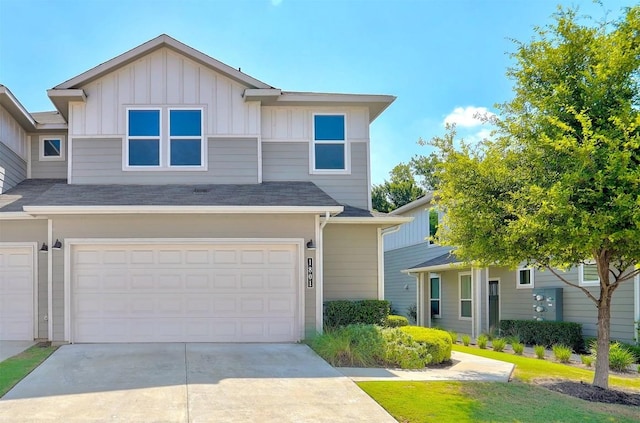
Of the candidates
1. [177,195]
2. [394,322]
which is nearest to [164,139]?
[177,195]

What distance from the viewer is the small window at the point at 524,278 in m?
18.0

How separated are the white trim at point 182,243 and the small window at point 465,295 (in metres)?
10.2

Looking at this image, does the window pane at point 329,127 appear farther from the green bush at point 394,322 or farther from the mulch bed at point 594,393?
the mulch bed at point 594,393

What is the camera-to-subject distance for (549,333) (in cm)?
1586

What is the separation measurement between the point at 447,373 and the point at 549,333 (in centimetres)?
718

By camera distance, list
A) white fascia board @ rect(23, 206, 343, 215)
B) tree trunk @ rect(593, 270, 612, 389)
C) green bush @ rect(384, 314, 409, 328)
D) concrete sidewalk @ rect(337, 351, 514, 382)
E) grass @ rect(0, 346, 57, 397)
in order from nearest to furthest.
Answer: grass @ rect(0, 346, 57, 397)
tree trunk @ rect(593, 270, 612, 389)
concrete sidewalk @ rect(337, 351, 514, 382)
white fascia board @ rect(23, 206, 343, 215)
green bush @ rect(384, 314, 409, 328)

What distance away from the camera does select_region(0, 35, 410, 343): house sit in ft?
39.1

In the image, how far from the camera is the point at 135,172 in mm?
14070

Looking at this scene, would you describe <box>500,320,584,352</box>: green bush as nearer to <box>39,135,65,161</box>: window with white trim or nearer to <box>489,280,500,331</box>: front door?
<box>489,280,500,331</box>: front door

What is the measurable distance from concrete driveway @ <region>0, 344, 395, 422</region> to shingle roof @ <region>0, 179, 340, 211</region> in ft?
10.2

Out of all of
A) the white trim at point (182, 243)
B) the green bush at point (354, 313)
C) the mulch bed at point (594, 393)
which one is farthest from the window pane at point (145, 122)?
the mulch bed at point (594, 393)

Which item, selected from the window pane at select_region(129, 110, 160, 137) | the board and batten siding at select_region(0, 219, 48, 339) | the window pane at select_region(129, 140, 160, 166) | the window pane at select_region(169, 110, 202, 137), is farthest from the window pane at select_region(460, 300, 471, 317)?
the board and batten siding at select_region(0, 219, 48, 339)

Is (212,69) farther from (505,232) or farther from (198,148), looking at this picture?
(505,232)

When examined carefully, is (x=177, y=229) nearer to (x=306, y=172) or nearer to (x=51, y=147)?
(x=306, y=172)
